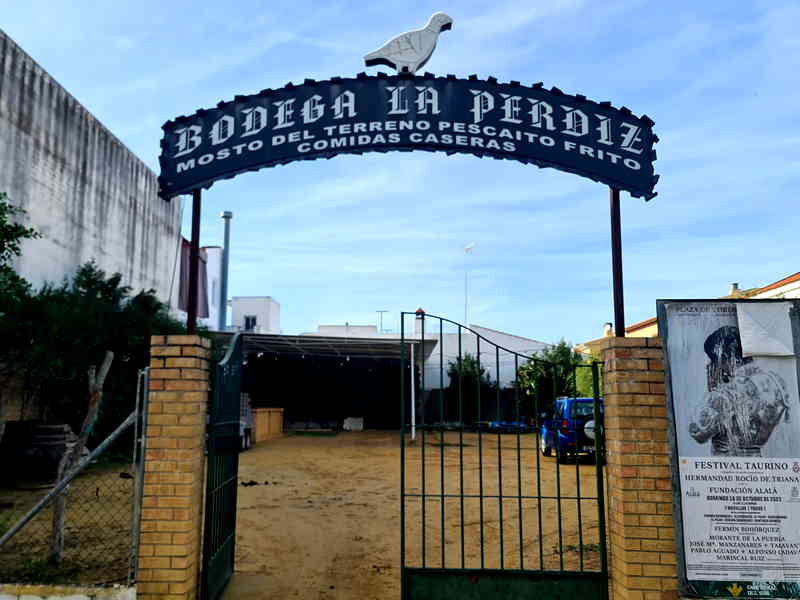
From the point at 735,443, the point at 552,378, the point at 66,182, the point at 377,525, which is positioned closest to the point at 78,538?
the point at 377,525

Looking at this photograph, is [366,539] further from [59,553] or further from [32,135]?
[32,135]

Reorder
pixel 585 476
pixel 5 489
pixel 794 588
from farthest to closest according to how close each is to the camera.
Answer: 1. pixel 585 476
2. pixel 5 489
3. pixel 794 588

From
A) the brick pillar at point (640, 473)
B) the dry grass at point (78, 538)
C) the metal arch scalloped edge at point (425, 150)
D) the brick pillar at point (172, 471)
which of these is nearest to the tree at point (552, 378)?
the brick pillar at point (640, 473)

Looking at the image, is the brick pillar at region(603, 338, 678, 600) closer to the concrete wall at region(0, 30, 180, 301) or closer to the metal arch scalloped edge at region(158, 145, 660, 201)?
the metal arch scalloped edge at region(158, 145, 660, 201)

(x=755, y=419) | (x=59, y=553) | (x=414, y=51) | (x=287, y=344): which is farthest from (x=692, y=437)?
(x=287, y=344)

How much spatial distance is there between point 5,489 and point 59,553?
6.11 meters

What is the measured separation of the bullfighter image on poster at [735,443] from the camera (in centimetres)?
439

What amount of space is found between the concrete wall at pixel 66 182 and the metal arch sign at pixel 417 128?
9.10 metres

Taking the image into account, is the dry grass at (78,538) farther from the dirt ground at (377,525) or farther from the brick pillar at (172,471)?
the dirt ground at (377,525)

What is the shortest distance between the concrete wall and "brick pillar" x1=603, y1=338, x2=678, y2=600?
40.1 ft

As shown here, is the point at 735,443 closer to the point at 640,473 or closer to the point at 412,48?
the point at 640,473

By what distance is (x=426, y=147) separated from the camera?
536cm

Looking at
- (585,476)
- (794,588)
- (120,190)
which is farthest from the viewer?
(120,190)

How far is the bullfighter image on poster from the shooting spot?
4.39 metres
